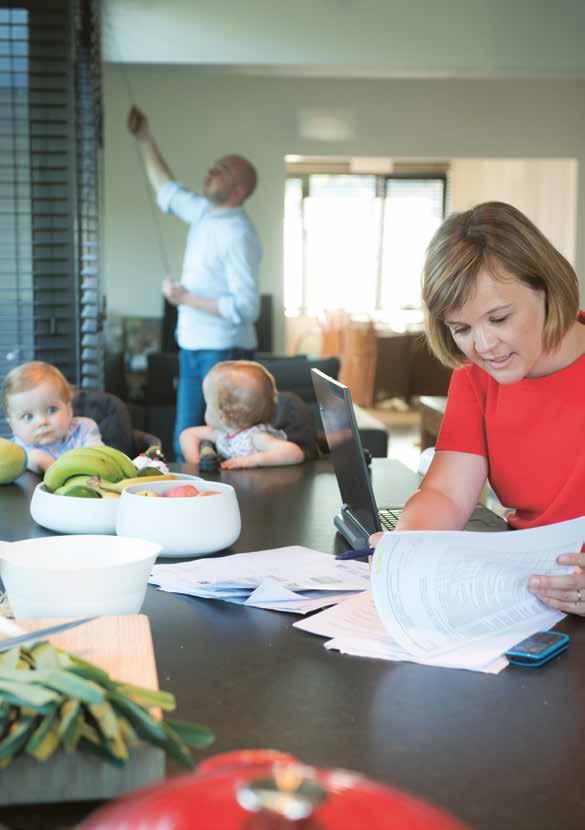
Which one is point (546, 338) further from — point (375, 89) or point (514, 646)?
point (375, 89)

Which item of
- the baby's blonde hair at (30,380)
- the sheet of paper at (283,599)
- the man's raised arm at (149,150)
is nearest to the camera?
the sheet of paper at (283,599)

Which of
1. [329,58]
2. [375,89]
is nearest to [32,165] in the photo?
[329,58]

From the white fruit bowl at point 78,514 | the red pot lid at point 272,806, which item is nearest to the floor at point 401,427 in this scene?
the white fruit bowl at point 78,514

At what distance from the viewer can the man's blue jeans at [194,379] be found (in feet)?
12.8

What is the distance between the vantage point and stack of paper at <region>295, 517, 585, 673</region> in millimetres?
1093

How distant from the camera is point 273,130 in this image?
309 inches

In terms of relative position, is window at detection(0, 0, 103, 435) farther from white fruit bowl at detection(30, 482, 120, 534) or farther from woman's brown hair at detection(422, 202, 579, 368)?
woman's brown hair at detection(422, 202, 579, 368)

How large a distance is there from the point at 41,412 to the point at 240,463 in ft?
1.76

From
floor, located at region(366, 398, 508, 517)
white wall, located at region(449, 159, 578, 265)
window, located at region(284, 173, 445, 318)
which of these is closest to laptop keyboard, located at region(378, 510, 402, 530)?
floor, located at region(366, 398, 508, 517)

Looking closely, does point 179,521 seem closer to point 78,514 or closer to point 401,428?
point 78,514

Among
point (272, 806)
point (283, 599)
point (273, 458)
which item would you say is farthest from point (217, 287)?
point (272, 806)

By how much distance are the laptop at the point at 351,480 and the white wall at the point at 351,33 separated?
13.5ft

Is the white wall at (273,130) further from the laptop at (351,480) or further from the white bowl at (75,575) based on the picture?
the white bowl at (75,575)

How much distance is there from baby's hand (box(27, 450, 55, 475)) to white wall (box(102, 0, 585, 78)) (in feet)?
11.6
